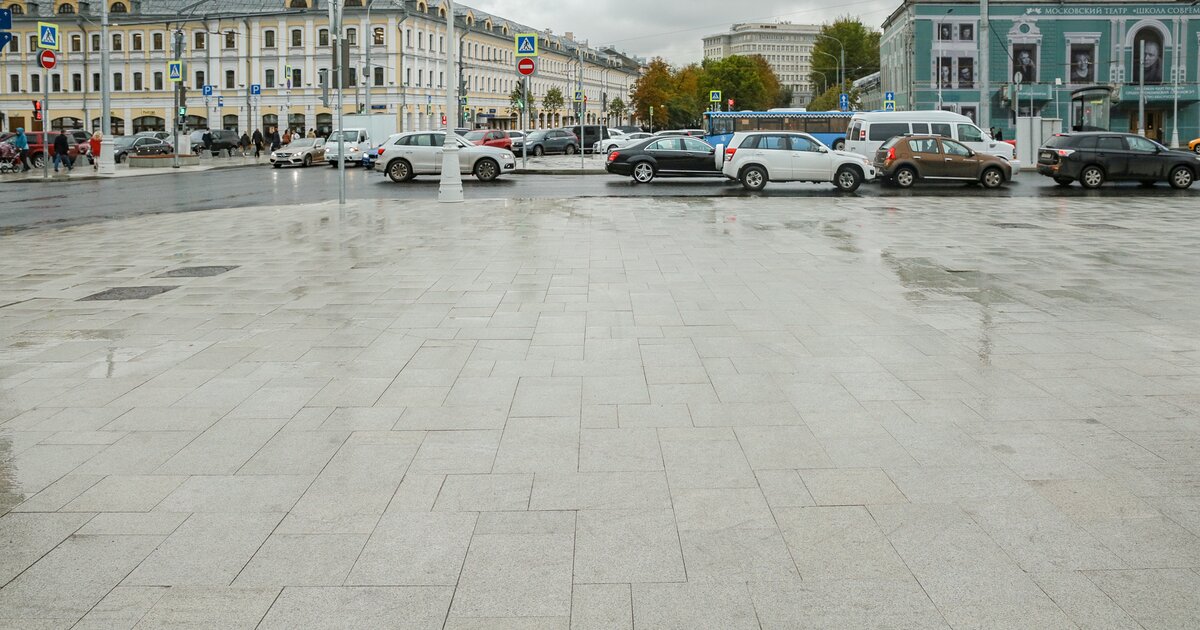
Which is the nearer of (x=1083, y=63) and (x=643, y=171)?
(x=643, y=171)

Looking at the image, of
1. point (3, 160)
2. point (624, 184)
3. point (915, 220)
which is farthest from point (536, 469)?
point (3, 160)

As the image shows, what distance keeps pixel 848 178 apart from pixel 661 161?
617cm

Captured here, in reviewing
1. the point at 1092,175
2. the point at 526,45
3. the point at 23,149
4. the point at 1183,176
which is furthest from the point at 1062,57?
the point at 23,149

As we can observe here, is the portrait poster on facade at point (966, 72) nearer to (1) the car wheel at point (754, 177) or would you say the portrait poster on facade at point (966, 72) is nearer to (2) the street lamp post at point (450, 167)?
(1) the car wheel at point (754, 177)

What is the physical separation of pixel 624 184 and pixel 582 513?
93.3ft

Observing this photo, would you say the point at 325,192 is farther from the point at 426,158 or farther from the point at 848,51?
the point at 848,51

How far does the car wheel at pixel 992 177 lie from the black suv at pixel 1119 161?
151 cm

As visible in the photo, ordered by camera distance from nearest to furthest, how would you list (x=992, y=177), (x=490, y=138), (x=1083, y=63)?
(x=992, y=177)
(x=490, y=138)
(x=1083, y=63)

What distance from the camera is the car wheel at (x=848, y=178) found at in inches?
1139

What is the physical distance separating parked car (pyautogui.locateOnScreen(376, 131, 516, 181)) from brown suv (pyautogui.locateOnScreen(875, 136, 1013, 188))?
38.8 feet

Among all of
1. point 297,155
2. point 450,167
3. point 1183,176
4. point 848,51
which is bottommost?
point 1183,176

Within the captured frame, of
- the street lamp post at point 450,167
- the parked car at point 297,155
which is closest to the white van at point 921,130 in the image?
the street lamp post at point 450,167

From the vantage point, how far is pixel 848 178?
95.2 ft

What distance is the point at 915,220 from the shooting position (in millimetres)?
19844
